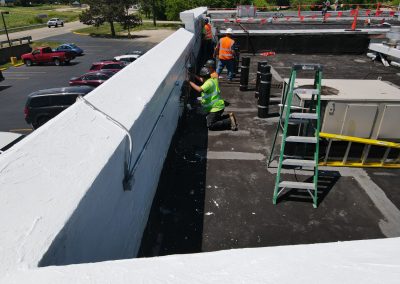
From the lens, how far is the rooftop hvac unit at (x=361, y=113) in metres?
6.23

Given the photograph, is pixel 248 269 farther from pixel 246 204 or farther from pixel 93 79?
pixel 93 79

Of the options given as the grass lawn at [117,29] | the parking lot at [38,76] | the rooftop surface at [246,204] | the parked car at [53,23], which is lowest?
the parking lot at [38,76]

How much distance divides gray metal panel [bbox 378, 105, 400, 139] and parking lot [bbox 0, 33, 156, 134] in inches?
555

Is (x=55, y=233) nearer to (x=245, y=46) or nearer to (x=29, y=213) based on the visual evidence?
(x=29, y=213)

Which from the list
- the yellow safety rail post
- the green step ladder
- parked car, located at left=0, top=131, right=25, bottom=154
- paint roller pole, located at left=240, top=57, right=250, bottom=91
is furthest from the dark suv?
the yellow safety rail post

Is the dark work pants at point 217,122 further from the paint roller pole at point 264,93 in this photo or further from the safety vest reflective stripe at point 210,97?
the paint roller pole at point 264,93

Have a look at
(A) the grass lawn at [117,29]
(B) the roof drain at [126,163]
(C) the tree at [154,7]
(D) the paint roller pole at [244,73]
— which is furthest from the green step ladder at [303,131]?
(C) the tree at [154,7]

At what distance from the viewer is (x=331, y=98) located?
6246mm

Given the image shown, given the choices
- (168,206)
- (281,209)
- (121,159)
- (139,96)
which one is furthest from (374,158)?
(121,159)

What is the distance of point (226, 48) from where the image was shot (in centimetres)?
1154

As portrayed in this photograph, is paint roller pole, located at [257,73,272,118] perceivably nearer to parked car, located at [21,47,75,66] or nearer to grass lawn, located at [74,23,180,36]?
parked car, located at [21,47,75,66]

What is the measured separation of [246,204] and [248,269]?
13.0 feet

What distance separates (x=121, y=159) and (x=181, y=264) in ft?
4.54

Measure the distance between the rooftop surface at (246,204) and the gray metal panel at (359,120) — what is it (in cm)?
80
